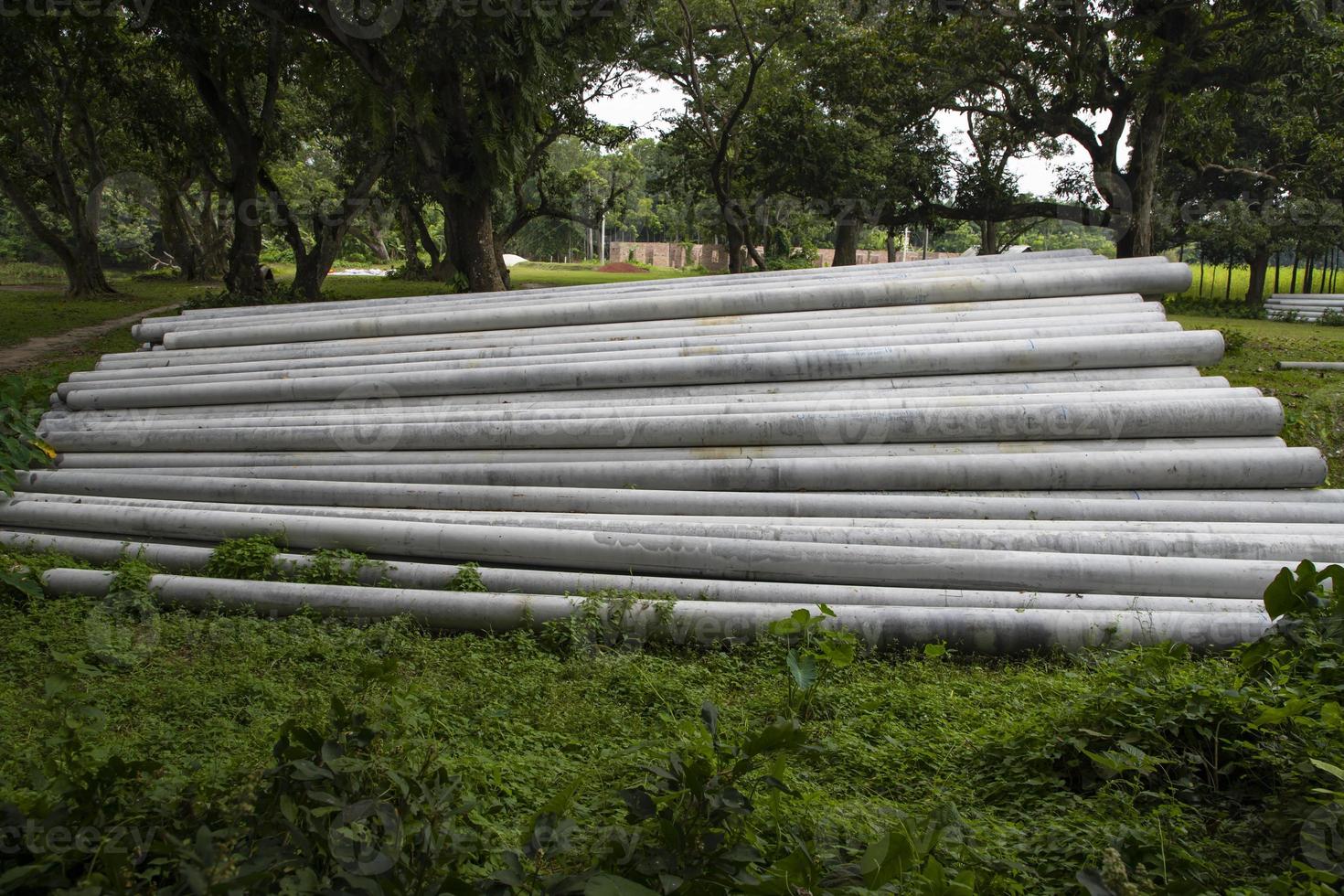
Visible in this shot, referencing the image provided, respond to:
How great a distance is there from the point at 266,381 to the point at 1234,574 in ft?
20.7

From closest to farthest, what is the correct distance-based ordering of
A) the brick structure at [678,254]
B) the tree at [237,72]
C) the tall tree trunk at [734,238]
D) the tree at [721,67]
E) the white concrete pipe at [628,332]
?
the white concrete pipe at [628,332] < the tree at [237,72] < the tree at [721,67] < the tall tree trunk at [734,238] < the brick structure at [678,254]

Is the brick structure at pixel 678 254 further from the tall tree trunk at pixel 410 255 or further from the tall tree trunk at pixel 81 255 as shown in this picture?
the tall tree trunk at pixel 81 255

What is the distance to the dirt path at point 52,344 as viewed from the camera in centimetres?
1134

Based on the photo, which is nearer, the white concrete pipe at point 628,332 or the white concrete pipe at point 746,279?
the white concrete pipe at point 628,332

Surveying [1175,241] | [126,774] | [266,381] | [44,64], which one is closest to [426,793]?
[126,774]

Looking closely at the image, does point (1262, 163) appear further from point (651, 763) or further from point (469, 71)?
point (651, 763)

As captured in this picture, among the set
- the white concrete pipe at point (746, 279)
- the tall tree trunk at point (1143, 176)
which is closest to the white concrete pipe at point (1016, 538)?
the white concrete pipe at point (746, 279)

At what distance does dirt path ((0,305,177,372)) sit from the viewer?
11.3 meters

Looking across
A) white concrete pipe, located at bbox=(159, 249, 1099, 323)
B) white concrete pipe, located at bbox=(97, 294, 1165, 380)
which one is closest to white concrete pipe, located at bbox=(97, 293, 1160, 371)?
white concrete pipe, located at bbox=(97, 294, 1165, 380)

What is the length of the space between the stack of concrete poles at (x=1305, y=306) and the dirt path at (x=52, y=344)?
1874 cm

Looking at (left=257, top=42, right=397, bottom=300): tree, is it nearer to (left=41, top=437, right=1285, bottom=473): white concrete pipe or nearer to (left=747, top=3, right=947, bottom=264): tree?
(left=41, top=437, right=1285, bottom=473): white concrete pipe

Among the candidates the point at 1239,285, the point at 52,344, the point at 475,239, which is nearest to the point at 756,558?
the point at 475,239

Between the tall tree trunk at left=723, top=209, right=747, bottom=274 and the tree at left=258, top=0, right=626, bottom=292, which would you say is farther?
the tall tree trunk at left=723, top=209, right=747, bottom=274

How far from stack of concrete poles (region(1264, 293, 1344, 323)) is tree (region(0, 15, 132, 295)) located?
1917 cm
